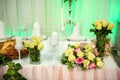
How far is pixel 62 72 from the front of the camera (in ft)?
5.27

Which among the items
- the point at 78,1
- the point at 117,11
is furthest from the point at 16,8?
the point at 117,11

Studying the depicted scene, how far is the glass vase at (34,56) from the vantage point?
5.16ft

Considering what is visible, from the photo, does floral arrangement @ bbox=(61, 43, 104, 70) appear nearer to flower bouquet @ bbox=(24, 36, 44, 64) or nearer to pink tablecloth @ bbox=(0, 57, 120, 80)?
pink tablecloth @ bbox=(0, 57, 120, 80)

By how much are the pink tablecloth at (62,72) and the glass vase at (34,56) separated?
0.13ft

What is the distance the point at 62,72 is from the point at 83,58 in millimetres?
217

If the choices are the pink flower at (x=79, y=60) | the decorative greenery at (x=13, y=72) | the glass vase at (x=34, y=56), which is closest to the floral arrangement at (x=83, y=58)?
the pink flower at (x=79, y=60)

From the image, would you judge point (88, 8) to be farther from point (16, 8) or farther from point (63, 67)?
point (63, 67)

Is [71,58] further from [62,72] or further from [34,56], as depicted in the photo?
[34,56]

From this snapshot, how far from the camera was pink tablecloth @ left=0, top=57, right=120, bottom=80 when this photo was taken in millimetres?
1578

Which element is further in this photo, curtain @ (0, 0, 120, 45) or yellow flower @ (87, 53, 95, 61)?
curtain @ (0, 0, 120, 45)

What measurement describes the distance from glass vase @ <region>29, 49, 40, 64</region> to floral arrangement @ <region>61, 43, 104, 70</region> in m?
0.21

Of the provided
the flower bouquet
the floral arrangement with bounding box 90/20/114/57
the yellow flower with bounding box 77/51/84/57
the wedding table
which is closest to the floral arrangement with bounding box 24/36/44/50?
the flower bouquet

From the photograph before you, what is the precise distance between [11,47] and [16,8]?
2723 mm

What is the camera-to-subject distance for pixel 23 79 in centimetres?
151
